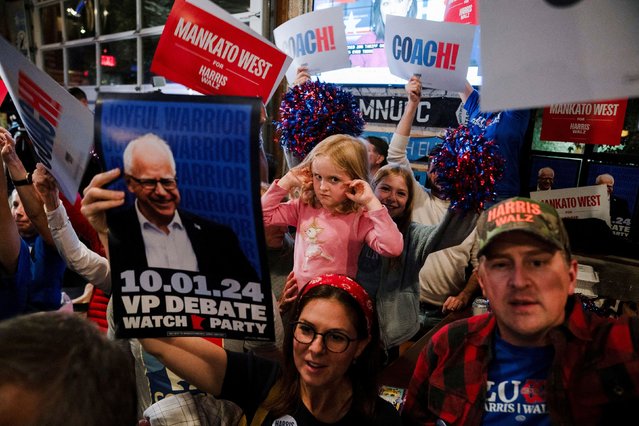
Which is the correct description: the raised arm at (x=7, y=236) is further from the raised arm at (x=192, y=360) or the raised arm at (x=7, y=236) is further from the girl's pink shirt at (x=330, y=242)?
the girl's pink shirt at (x=330, y=242)

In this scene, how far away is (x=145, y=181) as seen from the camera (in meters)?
1.00

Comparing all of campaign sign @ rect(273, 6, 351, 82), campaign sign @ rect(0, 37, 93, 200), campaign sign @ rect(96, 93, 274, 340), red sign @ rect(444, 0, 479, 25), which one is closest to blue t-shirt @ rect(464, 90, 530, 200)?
red sign @ rect(444, 0, 479, 25)

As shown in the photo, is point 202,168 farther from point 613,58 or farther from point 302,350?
point 613,58

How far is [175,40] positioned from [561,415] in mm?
1809

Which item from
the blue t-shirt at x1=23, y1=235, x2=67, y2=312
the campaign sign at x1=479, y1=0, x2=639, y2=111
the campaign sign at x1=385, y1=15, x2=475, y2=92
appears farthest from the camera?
the campaign sign at x1=385, y1=15, x2=475, y2=92

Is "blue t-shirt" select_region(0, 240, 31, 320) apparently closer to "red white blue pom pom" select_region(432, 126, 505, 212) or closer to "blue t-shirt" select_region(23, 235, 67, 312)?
"blue t-shirt" select_region(23, 235, 67, 312)

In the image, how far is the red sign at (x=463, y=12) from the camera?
10.2 feet

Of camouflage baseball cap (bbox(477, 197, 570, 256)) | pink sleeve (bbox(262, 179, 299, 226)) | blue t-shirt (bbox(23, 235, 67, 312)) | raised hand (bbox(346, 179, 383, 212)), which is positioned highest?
camouflage baseball cap (bbox(477, 197, 570, 256))

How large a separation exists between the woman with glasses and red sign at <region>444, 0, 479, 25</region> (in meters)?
2.61

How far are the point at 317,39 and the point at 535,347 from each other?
2.17 m

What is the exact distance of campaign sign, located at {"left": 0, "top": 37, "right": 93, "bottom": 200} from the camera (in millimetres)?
1098

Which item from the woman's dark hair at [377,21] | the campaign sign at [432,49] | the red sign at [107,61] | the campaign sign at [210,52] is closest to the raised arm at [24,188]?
the campaign sign at [210,52]

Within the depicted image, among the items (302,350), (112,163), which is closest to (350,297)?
(302,350)

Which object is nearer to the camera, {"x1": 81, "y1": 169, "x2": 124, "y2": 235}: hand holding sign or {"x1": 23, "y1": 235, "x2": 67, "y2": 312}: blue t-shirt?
{"x1": 81, "y1": 169, "x2": 124, "y2": 235}: hand holding sign
